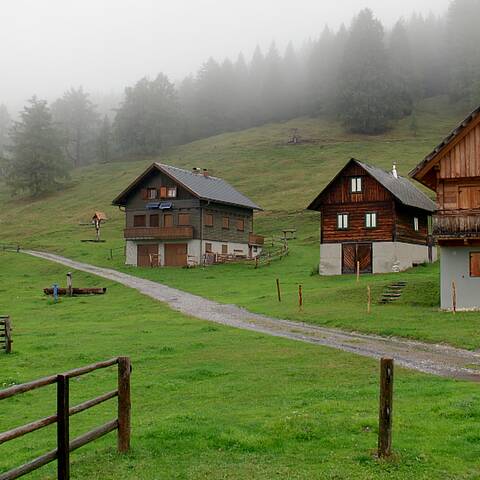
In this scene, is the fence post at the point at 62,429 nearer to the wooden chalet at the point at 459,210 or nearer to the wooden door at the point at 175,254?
the wooden chalet at the point at 459,210

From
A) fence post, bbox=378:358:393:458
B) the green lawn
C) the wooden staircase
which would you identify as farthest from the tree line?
fence post, bbox=378:358:393:458

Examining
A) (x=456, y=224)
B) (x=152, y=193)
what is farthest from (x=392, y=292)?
(x=152, y=193)

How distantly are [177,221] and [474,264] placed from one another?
125ft

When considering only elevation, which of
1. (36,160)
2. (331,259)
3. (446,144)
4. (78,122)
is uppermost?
(78,122)

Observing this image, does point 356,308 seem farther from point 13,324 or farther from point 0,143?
point 0,143

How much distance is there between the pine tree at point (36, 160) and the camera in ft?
377

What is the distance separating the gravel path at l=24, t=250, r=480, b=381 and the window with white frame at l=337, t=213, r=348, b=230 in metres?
16.5

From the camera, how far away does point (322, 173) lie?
10581 cm

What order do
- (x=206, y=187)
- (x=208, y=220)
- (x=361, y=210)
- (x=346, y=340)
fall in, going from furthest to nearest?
(x=206, y=187) → (x=208, y=220) → (x=361, y=210) → (x=346, y=340)

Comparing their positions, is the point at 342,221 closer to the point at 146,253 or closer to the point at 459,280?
the point at 146,253

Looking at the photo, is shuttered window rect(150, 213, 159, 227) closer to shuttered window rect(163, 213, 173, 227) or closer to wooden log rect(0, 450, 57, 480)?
shuttered window rect(163, 213, 173, 227)

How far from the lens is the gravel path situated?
67.3 feet

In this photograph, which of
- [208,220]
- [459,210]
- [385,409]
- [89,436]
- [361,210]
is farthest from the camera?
[208,220]

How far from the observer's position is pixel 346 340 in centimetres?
2656
